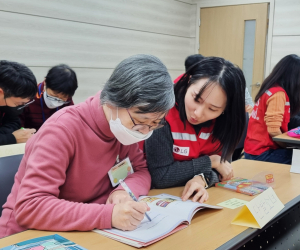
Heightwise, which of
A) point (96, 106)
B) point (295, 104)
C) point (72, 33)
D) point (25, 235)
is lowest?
point (25, 235)

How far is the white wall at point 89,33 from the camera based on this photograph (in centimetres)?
331

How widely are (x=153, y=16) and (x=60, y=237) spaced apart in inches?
169

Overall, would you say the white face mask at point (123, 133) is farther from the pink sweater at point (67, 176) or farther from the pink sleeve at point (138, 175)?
the pink sleeve at point (138, 175)

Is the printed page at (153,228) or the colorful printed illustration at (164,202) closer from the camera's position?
the printed page at (153,228)

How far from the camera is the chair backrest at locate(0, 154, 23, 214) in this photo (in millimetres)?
1269

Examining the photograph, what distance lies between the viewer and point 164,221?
103 cm

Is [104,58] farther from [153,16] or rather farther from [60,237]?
[60,237]

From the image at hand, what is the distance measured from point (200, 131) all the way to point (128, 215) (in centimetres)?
68

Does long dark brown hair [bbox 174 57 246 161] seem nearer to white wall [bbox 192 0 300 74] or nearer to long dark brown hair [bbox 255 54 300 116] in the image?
long dark brown hair [bbox 255 54 300 116]

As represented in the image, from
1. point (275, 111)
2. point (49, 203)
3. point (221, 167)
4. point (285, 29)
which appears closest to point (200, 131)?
point (221, 167)

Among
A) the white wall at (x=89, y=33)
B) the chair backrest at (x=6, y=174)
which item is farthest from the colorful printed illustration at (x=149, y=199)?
the white wall at (x=89, y=33)

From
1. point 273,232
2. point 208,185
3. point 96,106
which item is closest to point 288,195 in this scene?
point 273,232

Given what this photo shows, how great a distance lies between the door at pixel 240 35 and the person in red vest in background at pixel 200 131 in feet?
12.2

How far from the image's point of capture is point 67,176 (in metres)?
1.08
